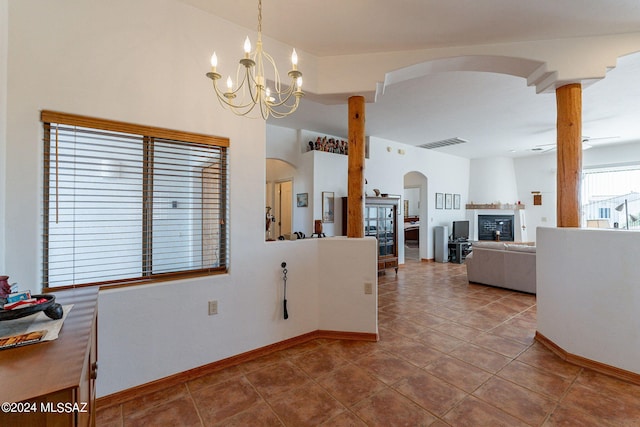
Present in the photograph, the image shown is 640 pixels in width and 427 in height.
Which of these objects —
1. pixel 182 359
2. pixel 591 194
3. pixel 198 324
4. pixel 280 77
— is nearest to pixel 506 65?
pixel 280 77

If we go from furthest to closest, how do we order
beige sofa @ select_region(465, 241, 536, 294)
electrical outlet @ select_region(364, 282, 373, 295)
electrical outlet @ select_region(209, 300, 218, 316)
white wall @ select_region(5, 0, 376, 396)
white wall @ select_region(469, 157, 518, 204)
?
white wall @ select_region(469, 157, 518, 204)
beige sofa @ select_region(465, 241, 536, 294)
electrical outlet @ select_region(364, 282, 373, 295)
electrical outlet @ select_region(209, 300, 218, 316)
white wall @ select_region(5, 0, 376, 396)

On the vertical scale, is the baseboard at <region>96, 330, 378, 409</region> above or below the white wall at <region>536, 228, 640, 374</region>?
below

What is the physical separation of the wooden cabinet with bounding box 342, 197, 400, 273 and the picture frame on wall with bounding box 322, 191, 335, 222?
30cm

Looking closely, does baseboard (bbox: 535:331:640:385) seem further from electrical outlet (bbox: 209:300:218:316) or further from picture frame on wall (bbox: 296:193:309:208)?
picture frame on wall (bbox: 296:193:309:208)

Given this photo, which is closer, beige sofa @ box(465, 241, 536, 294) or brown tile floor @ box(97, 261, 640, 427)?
brown tile floor @ box(97, 261, 640, 427)

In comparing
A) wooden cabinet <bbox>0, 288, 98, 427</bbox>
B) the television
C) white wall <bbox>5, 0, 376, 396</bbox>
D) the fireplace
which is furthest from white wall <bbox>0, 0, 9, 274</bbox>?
the fireplace

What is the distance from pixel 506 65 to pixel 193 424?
13.4 ft

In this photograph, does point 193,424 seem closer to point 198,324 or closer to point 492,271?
point 198,324

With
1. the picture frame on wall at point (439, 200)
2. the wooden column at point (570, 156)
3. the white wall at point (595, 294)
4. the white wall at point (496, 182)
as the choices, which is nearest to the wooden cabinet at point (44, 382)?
the white wall at point (595, 294)

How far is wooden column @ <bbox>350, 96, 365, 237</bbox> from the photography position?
3.10 metres

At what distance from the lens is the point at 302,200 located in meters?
5.73

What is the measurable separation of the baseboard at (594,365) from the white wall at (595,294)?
0.03 metres

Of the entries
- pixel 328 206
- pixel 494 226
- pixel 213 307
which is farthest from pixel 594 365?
pixel 494 226

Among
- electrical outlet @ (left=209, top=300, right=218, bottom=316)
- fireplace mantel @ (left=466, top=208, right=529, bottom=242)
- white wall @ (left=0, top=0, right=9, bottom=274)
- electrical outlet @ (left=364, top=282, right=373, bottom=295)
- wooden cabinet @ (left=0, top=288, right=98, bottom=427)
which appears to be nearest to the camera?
wooden cabinet @ (left=0, top=288, right=98, bottom=427)
